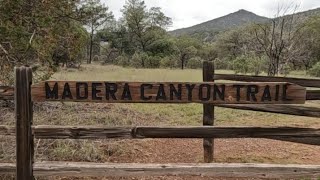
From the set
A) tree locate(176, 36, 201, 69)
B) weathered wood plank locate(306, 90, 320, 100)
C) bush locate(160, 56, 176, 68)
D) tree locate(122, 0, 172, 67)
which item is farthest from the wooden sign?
tree locate(122, 0, 172, 67)

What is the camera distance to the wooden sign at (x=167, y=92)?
3.15m

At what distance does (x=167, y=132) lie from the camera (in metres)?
3.28

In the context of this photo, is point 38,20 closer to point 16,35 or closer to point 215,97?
point 16,35

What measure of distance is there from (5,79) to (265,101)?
19.7 ft

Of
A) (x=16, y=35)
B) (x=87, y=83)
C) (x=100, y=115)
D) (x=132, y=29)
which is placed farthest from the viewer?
(x=132, y=29)

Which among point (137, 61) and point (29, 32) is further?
point (137, 61)

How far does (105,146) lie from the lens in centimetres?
614

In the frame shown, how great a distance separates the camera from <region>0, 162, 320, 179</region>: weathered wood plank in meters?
3.30

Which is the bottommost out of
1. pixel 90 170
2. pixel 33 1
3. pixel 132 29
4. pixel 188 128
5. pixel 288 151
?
pixel 288 151

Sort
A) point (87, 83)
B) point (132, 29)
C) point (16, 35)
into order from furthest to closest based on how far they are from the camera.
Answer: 1. point (132, 29)
2. point (16, 35)
3. point (87, 83)

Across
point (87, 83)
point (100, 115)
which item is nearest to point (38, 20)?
point (100, 115)

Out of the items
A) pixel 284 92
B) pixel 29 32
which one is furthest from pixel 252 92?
pixel 29 32

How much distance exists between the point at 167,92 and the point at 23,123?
1.30 metres

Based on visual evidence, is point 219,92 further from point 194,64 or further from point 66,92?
point 194,64
